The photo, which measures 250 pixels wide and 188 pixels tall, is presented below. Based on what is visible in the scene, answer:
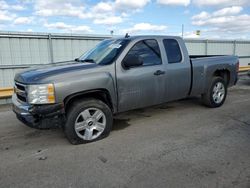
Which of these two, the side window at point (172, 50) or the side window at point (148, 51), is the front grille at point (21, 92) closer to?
the side window at point (148, 51)

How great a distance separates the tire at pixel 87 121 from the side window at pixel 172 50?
197 centimetres

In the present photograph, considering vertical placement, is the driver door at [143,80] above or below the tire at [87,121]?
above

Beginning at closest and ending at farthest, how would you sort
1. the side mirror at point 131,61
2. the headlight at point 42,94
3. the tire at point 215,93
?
the headlight at point 42,94
the side mirror at point 131,61
the tire at point 215,93

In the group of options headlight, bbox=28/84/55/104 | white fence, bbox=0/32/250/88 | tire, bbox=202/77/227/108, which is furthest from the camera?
white fence, bbox=0/32/250/88

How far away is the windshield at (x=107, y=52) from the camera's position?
4.93m

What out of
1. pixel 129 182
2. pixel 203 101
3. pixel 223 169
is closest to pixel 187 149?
pixel 223 169

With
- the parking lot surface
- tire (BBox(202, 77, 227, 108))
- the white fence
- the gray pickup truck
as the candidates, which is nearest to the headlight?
the gray pickup truck

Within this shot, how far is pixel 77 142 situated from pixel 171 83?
2419mm

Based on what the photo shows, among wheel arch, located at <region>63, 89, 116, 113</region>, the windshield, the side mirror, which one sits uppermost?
the windshield

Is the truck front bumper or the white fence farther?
the white fence

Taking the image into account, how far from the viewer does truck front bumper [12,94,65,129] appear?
408cm

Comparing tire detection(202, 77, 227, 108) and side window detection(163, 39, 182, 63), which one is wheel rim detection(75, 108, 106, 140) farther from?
tire detection(202, 77, 227, 108)

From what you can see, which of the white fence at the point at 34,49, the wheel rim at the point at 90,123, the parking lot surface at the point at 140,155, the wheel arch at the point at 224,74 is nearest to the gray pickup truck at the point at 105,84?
the wheel rim at the point at 90,123

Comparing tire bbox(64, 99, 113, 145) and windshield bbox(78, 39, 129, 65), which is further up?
windshield bbox(78, 39, 129, 65)
